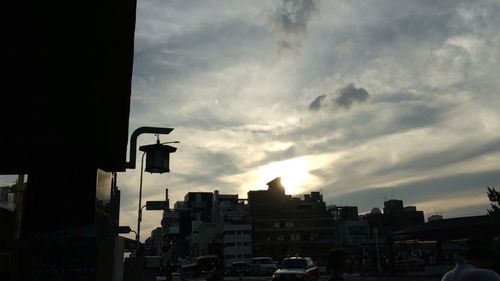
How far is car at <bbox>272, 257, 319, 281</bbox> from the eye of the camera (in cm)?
1992

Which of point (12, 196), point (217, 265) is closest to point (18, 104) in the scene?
point (12, 196)

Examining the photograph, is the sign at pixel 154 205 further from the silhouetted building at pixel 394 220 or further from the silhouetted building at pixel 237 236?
the silhouetted building at pixel 394 220

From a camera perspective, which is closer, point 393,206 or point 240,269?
point 240,269

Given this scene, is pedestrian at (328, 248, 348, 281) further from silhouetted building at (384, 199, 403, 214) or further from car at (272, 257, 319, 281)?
silhouetted building at (384, 199, 403, 214)

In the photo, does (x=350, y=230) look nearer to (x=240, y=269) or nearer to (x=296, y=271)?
(x=240, y=269)

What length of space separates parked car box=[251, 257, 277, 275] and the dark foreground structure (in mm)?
43123

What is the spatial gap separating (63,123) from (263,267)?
45.2 meters

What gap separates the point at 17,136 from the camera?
6199 millimetres

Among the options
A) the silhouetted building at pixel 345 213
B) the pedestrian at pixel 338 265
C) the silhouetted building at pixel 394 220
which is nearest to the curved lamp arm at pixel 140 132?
the pedestrian at pixel 338 265

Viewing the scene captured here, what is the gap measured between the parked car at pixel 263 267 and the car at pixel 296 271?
27.0 m

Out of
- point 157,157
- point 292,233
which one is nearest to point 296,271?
point 157,157

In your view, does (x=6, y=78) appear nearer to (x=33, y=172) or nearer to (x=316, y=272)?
(x=33, y=172)

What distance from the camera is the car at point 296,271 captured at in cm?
1992

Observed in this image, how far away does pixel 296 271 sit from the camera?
2022 cm
